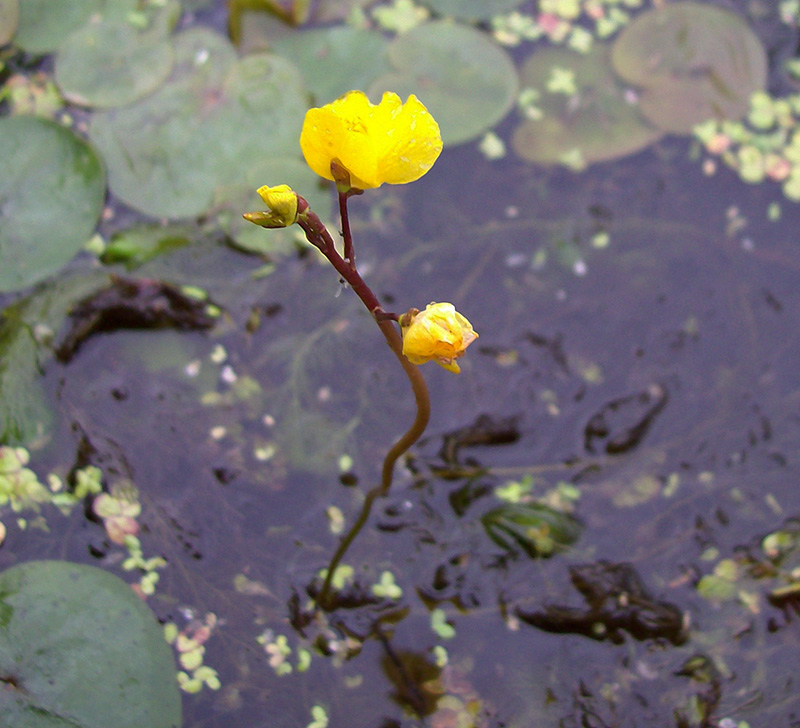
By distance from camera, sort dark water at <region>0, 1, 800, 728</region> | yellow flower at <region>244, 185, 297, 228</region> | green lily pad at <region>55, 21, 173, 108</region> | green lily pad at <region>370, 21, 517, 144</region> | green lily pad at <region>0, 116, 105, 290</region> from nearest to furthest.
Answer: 1. yellow flower at <region>244, 185, 297, 228</region>
2. dark water at <region>0, 1, 800, 728</region>
3. green lily pad at <region>0, 116, 105, 290</region>
4. green lily pad at <region>55, 21, 173, 108</region>
5. green lily pad at <region>370, 21, 517, 144</region>

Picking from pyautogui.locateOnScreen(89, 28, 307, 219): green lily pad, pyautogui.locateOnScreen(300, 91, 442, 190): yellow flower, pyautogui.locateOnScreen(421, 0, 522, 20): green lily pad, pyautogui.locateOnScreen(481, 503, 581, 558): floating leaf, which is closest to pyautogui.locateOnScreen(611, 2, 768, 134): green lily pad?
pyautogui.locateOnScreen(421, 0, 522, 20): green lily pad

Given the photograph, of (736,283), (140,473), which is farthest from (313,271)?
(736,283)

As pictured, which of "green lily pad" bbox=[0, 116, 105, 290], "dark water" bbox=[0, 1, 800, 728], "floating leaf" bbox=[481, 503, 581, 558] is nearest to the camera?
"dark water" bbox=[0, 1, 800, 728]

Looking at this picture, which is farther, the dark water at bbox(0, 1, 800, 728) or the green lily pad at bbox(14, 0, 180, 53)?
the green lily pad at bbox(14, 0, 180, 53)

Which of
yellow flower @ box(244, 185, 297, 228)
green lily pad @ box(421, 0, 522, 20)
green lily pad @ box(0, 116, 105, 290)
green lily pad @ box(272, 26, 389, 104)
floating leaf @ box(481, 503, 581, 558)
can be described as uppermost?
yellow flower @ box(244, 185, 297, 228)

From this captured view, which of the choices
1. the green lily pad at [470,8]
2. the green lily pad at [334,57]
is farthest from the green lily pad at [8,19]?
the green lily pad at [470,8]

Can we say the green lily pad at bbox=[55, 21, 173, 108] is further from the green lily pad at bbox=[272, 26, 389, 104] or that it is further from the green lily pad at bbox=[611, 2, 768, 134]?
the green lily pad at bbox=[611, 2, 768, 134]

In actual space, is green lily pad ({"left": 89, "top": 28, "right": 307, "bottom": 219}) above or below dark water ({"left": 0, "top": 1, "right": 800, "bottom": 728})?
above
